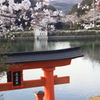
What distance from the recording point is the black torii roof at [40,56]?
4444 millimetres

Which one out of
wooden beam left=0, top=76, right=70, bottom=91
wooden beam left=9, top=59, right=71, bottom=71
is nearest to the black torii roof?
wooden beam left=9, top=59, right=71, bottom=71

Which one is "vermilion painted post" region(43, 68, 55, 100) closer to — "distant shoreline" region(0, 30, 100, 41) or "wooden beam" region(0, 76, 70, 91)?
"wooden beam" region(0, 76, 70, 91)

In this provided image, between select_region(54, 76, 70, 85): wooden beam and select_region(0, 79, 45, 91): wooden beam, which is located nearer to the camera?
select_region(0, 79, 45, 91): wooden beam

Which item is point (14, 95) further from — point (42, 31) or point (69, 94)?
point (42, 31)

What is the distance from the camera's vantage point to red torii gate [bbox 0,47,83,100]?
4504mm

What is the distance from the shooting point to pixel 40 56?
15.2 ft

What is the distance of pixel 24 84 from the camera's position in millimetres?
4770

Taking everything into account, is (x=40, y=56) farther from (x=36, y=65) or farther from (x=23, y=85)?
(x=23, y=85)

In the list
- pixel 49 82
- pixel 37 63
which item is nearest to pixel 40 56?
pixel 37 63

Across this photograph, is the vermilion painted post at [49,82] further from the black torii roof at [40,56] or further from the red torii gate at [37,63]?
the black torii roof at [40,56]

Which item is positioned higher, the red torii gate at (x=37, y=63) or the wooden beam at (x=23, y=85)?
the red torii gate at (x=37, y=63)

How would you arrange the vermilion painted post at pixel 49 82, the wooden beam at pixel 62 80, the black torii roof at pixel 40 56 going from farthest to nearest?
the wooden beam at pixel 62 80 < the vermilion painted post at pixel 49 82 < the black torii roof at pixel 40 56

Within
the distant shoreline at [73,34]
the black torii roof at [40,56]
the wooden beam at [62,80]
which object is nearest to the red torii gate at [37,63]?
the black torii roof at [40,56]

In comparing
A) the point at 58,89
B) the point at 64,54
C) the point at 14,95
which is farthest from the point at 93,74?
the point at 64,54
